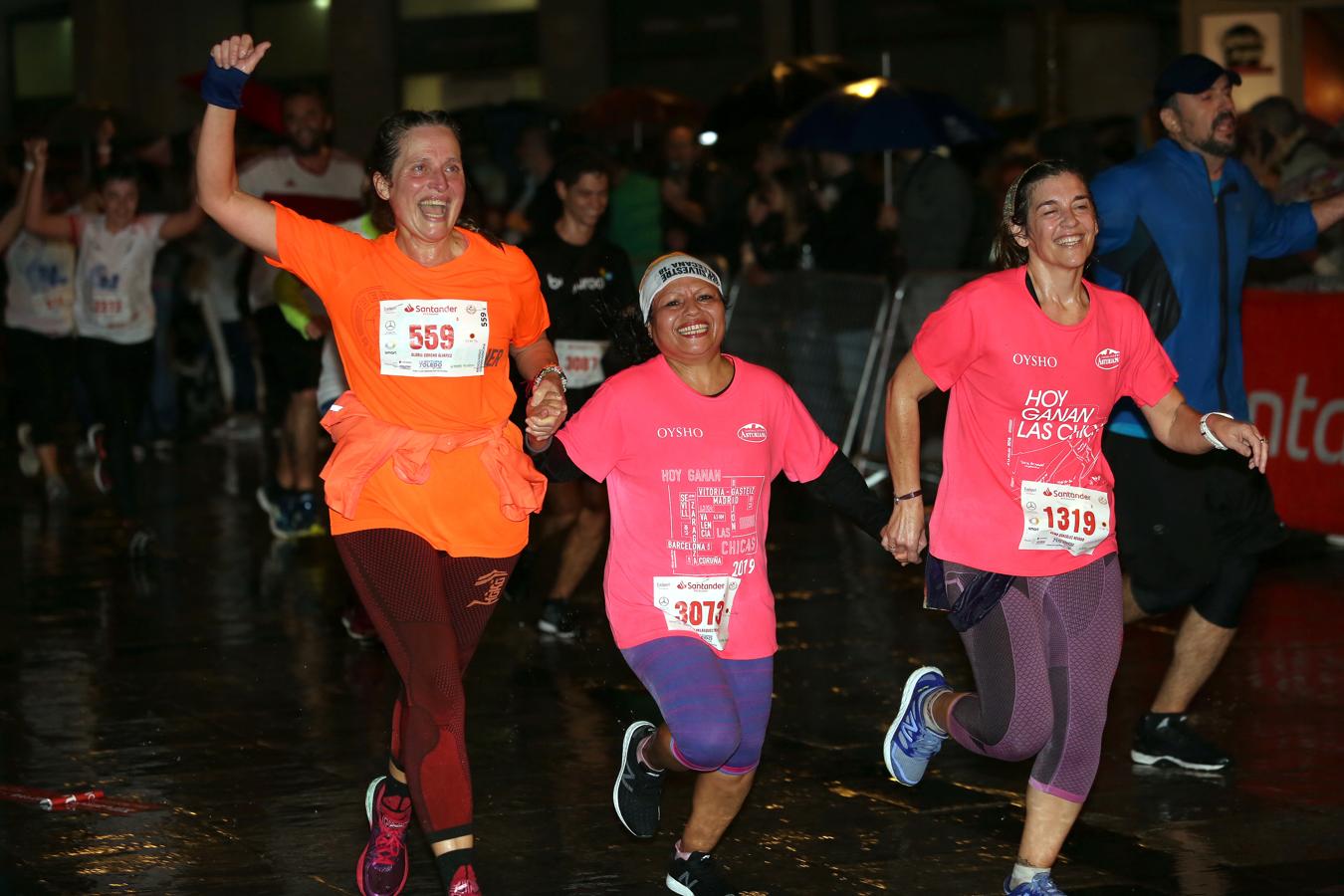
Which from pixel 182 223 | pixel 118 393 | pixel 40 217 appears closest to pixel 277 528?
pixel 118 393

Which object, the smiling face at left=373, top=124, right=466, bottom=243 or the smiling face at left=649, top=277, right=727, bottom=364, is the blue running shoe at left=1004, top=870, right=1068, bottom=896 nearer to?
the smiling face at left=649, top=277, right=727, bottom=364

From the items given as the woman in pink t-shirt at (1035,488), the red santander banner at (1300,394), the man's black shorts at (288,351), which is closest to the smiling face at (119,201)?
the man's black shorts at (288,351)

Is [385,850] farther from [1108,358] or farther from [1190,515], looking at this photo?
[1190,515]

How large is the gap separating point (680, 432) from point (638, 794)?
1048 millimetres

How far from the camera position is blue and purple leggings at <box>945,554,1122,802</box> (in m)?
4.97

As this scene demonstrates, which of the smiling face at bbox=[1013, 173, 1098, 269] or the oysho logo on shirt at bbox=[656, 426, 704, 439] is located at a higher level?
the smiling face at bbox=[1013, 173, 1098, 269]

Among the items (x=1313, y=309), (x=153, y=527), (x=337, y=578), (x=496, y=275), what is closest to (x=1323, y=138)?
(x=1313, y=309)

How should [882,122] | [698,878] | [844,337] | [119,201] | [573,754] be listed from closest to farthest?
[698,878], [573,754], [119,201], [844,337], [882,122]

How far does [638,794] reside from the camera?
5406 millimetres

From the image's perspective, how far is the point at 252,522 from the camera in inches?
490

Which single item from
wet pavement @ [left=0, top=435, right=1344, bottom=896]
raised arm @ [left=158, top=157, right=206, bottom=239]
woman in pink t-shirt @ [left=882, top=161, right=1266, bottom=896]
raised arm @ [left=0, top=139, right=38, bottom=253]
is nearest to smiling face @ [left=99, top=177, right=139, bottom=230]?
raised arm @ [left=158, top=157, right=206, bottom=239]

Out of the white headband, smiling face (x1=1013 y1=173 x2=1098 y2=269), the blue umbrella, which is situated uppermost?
the blue umbrella

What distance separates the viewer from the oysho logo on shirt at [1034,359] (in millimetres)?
5039

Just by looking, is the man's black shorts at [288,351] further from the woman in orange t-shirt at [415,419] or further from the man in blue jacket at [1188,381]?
the woman in orange t-shirt at [415,419]
